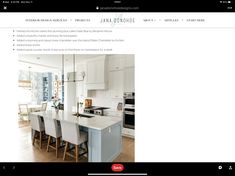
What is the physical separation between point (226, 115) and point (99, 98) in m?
2.89

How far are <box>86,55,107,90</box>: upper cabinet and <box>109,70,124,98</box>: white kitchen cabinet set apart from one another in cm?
15

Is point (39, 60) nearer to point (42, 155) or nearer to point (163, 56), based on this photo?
point (42, 155)

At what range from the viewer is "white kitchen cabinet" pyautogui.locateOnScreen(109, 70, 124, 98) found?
8.67 feet

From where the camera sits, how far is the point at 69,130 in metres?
1.44

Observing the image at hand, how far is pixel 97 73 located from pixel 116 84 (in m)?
0.60

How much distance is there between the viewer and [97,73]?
9.63 ft

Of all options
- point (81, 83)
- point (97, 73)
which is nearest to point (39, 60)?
point (97, 73)

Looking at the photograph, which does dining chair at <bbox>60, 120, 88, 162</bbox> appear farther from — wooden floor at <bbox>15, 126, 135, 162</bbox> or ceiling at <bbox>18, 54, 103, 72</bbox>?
ceiling at <bbox>18, 54, 103, 72</bbox>
